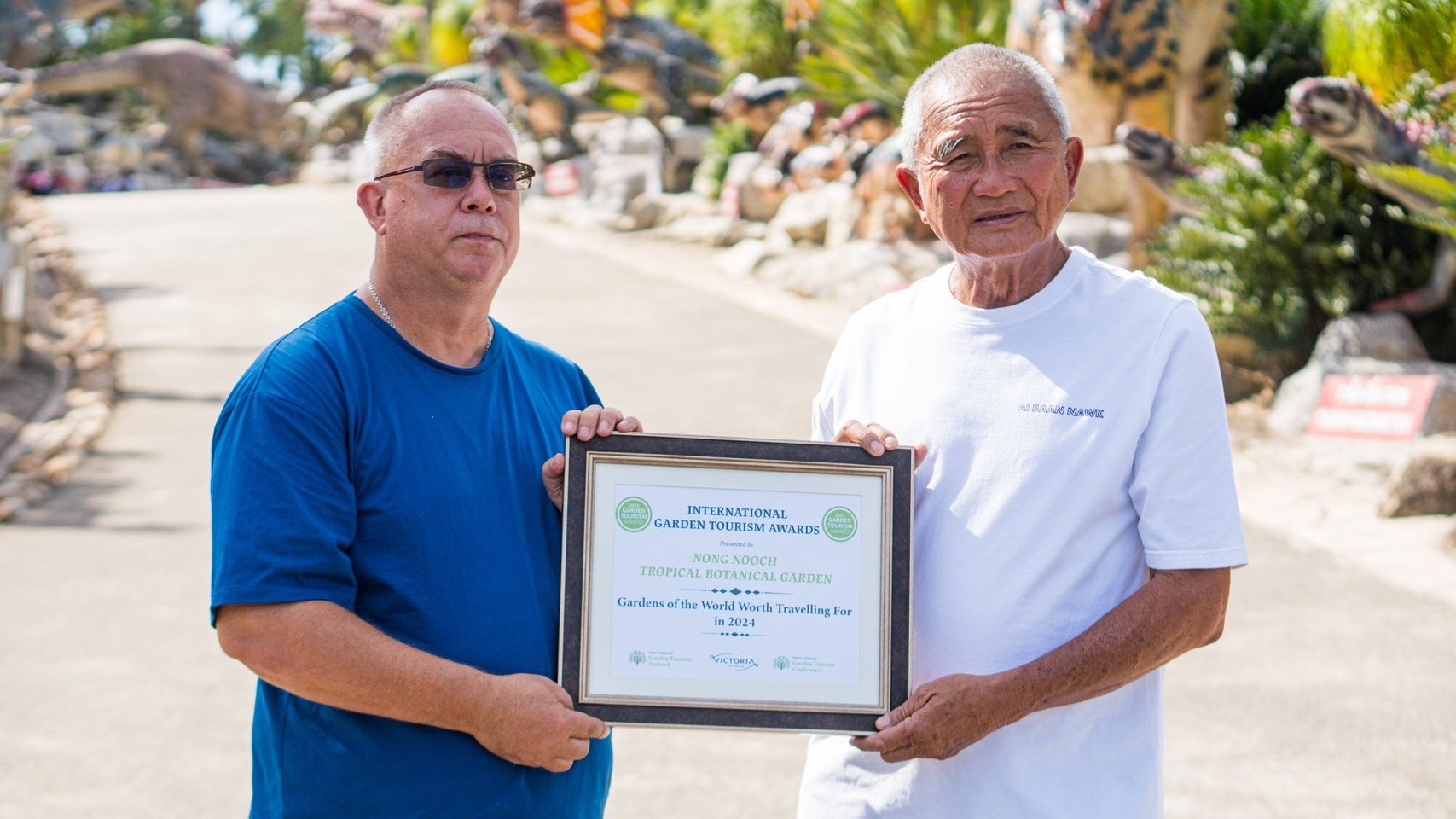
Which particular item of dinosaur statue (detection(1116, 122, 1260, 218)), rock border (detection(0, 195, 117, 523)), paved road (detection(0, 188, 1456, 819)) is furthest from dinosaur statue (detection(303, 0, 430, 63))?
dinosaur statue (detection(1116, 122, 1260, 218))

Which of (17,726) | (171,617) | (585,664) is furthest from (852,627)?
(171,617)

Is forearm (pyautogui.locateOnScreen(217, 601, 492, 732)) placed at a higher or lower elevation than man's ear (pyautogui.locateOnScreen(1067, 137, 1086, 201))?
lower

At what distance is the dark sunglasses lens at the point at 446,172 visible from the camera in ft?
7.45

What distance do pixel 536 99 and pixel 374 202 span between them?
24.1 m

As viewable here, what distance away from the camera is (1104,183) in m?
12.7

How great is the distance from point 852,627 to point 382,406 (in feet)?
2.60

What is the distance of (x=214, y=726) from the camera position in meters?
5.07

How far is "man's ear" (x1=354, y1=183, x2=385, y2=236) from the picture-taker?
2.32m

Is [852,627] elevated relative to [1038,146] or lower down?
lower down

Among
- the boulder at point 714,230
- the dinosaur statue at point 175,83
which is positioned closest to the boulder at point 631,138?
the boulder at point 714,230

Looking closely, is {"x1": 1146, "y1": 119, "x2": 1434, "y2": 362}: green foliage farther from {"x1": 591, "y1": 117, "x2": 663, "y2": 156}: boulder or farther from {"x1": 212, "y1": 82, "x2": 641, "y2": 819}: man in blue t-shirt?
{"x1": 591, "y1": 117, "x2": 663, "y2": 156}: boulder

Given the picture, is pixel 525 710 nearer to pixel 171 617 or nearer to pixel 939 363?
pixel 939 363

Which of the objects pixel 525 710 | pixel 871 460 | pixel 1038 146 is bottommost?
pixel 525 710

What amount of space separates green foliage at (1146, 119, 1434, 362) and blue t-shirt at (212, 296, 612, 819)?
27.8 ft
